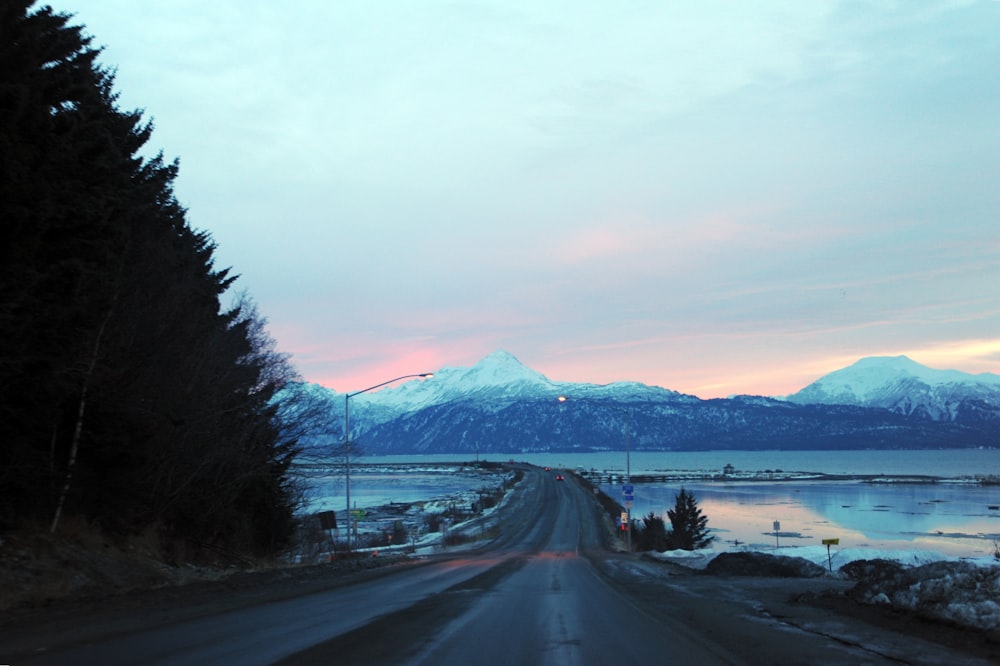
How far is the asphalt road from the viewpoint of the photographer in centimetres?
962

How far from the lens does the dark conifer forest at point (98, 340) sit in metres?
14.0

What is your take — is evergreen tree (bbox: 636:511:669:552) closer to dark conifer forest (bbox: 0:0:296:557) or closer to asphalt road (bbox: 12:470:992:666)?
dark conifer forest (bbox: 0:0:296:557)

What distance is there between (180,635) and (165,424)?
10.4 m

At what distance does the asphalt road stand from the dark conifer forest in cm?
557

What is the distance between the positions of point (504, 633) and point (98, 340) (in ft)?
36.0

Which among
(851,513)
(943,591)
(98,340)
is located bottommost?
(851,513)

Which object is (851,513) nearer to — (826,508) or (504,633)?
(826,508)

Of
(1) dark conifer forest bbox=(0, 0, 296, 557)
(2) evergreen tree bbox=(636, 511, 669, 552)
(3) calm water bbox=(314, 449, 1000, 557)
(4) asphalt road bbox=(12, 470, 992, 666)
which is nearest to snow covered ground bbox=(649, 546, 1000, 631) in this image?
(4) asphalt road bbox=(12, 470, 992, 666)

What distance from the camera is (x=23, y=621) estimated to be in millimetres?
11828

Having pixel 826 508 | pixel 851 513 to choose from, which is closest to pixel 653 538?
pixel 851 513

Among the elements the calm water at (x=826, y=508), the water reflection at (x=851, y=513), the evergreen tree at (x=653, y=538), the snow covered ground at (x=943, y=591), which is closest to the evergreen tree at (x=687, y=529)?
the evergreen tree at (x=653, y=538)

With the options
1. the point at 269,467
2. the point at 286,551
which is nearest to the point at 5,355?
the point at 269,467

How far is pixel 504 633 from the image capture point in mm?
11922

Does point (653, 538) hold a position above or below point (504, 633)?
below
